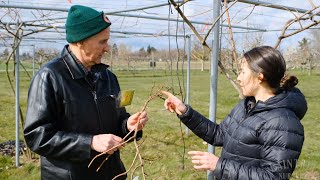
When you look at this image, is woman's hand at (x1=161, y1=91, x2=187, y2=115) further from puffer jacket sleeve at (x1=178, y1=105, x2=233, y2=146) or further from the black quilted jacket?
the black quilted jacket

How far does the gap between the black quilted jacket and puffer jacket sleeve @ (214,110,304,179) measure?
67 centimetres

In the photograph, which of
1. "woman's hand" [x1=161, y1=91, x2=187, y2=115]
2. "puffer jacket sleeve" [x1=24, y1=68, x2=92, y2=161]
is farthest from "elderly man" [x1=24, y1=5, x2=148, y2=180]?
"woman's hand" [x1=161, y1=91, x2=187, y2=115]

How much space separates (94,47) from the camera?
1795 mm

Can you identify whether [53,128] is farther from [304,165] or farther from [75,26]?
[304,165]

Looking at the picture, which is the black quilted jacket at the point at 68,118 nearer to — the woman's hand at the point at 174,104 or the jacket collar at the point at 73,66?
the jacket collar at the point at 73,66

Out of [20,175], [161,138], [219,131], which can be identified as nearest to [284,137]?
[219,131]

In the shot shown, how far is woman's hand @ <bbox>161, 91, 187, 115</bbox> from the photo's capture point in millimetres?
2021

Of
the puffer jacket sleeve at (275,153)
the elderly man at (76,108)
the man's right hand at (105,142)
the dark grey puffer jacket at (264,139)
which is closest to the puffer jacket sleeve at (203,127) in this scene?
the dark grey puffer jacket at (264,139)

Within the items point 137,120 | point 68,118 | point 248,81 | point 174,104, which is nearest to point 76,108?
point 68,118

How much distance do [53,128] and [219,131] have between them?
3.18 feet

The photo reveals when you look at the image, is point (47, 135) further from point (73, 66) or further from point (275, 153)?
point (275, 153)

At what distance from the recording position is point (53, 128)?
167 cm

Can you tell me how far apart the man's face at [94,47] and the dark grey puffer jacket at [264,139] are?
82 centimetres

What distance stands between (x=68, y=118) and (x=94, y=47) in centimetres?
40
